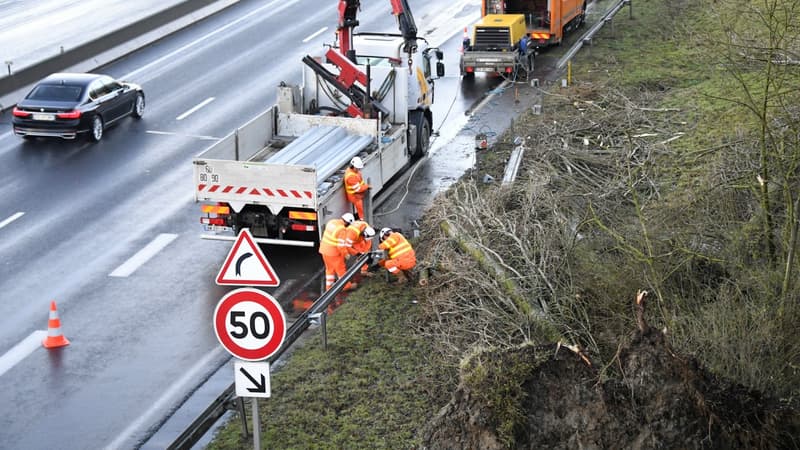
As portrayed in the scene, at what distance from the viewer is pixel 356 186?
61.3 feet

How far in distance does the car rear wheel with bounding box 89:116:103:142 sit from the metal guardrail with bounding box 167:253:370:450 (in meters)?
10.1

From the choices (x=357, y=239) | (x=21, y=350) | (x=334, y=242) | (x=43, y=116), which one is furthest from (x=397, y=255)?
(x=43, y=116)

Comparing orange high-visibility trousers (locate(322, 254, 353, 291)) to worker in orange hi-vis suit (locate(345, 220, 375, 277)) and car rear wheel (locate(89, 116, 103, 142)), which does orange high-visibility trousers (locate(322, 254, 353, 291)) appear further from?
Answer: car rear wheel (locate(89, 116, 103, 142))

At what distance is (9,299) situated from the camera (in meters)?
17.1

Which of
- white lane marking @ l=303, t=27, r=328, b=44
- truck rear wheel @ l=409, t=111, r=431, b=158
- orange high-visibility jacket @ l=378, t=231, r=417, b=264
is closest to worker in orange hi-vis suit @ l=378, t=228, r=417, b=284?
orange high-visibility jacket @ l=378, t=231, r=417, b=264

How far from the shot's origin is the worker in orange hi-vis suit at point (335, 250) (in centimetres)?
1700

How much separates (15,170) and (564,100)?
11.8 meters

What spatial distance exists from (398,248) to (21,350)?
522cm

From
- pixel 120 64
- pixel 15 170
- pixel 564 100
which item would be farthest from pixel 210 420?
pixel 120 64

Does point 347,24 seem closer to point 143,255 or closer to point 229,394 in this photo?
point 143,255

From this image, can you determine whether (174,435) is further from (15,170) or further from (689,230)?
(15,170)

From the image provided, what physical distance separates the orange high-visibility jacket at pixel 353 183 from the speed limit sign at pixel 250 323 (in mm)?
8413

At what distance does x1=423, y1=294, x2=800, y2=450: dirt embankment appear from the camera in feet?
34.2

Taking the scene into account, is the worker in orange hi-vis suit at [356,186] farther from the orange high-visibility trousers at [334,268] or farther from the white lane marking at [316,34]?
the white lane marking at [316,34]
